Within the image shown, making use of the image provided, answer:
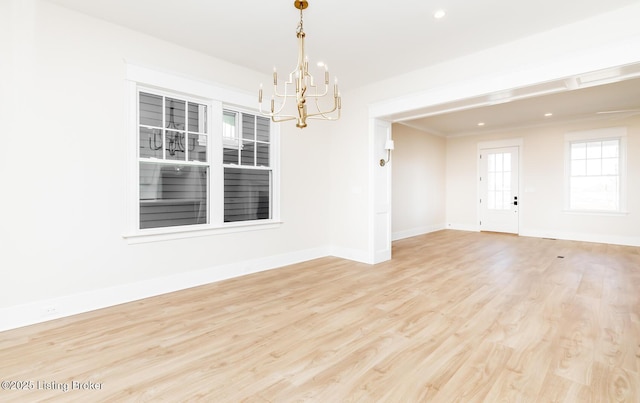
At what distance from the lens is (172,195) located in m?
3.79

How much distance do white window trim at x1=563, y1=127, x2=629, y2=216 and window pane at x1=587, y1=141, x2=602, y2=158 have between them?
0.14 m

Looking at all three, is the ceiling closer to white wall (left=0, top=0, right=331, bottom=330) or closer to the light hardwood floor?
white wall (left=0, top=0, right=331, bottom=330)

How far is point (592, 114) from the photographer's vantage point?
21.9 ft

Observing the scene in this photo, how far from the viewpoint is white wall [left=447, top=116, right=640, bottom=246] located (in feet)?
21.3

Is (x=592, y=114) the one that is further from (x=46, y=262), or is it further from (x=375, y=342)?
(x=46, y=262)

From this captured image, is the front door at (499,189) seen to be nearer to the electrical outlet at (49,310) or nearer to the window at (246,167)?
the window at (246,167)

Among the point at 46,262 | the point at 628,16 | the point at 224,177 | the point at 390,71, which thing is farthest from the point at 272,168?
the point at 628,16

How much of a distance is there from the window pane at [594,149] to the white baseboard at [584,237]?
182cm

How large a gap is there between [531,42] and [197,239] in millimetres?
4587

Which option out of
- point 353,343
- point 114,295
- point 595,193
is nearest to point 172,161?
point 114,295

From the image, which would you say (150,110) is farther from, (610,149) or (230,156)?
(610,149)

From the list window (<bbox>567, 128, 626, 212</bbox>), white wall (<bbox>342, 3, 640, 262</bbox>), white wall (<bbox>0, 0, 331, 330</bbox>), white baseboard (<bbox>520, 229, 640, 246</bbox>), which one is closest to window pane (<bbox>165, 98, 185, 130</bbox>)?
white wall (<bbox>0, 0, 331, 330</bbox>)

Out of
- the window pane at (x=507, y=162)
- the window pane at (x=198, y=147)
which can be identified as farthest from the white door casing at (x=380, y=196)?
the window pane at (x=507, y=162)

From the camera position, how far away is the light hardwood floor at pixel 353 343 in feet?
6.14
